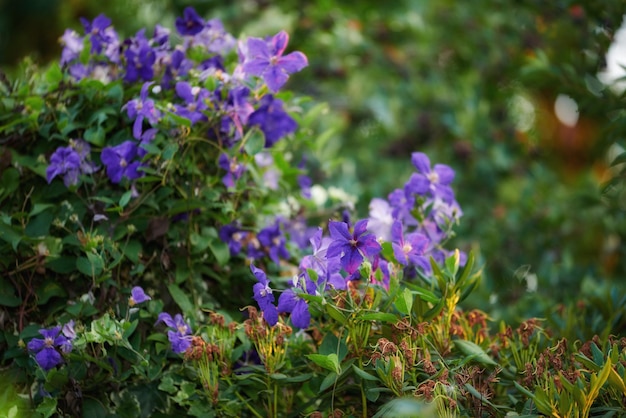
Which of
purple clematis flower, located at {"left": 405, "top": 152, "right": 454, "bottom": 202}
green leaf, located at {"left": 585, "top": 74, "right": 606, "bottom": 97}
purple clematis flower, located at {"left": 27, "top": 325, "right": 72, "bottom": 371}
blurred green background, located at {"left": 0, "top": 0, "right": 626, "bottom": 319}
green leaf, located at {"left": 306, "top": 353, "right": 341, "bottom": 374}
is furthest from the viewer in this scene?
blurred green background, located at {"left": 0, "top": 0, "right": 626, "bottom": 319}

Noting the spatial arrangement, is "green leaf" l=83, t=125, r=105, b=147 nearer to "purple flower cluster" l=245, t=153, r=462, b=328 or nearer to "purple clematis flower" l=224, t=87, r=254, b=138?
"purple clematis flower" l=224, t=87, r=254, b=138

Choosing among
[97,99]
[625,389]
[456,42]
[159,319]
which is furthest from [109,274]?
[456,42]

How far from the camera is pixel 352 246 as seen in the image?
43.9 inches

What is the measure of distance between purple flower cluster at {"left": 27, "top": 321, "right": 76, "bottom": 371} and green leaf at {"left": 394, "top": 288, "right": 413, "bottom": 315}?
55 cm

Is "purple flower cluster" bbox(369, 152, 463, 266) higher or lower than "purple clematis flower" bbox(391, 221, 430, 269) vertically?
lower

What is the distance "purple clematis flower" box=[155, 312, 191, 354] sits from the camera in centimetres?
117

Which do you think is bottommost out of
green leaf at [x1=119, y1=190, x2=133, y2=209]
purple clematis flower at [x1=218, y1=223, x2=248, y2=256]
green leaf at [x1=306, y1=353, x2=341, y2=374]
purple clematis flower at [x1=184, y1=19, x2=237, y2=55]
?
purple clematis flower at [x1=218, y1=223, x2=248, y2=256]

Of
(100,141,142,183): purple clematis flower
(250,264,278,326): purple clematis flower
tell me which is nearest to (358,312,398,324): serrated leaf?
(250,264,278,326): purple clematis flower

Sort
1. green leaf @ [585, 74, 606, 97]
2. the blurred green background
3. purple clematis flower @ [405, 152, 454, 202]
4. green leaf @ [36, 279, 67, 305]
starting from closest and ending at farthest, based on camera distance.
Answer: green leaf @ [36, 279, 67, 305], purple clematis flower @ [405, 152, 454, 202], green leaf @ [585, 74, 606, 97], the blurred green background

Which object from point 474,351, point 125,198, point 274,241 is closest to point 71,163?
point 125,198

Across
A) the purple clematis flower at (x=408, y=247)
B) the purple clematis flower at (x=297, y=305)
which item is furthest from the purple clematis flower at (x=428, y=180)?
the purple clematis flower at (x=297, y=305)

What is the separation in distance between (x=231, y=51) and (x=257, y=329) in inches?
27.6

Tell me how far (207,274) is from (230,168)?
231 millimetres

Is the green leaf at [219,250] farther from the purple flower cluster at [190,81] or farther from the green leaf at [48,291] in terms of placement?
the green leaf at [48,291]
